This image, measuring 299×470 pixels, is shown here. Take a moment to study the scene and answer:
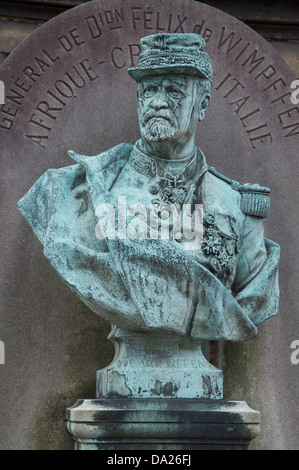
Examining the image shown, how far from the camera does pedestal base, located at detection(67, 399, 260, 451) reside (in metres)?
6.19

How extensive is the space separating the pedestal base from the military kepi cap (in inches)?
74.3

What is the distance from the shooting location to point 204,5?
25.8 feet

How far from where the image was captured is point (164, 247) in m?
6.25

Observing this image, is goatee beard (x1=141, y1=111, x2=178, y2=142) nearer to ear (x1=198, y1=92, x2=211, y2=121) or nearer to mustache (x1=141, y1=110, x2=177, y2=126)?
mustache (x1=141, y1=110, x2=177, y2=126)

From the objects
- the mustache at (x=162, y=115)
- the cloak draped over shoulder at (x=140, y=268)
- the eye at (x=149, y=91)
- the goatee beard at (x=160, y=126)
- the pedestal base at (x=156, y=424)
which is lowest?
the pedestal base at (x=156, y=424)

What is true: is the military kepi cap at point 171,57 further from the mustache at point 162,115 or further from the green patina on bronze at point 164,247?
the mustache at point 162,115

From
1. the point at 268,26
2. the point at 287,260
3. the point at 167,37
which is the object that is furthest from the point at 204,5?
the point at 287,260

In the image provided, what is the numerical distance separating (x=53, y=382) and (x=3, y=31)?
8.29 ft

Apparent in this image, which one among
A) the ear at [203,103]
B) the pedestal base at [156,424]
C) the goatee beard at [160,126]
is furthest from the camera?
the ear at [203,103]

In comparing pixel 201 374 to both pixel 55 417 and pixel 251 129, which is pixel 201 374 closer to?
pixel 55 417

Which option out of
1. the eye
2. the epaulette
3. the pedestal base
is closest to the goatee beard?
the eye

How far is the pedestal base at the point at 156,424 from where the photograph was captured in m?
6.19

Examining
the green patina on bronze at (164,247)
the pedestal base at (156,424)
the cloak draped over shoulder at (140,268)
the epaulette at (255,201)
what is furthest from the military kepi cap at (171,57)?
the pedestal base at (156,424)

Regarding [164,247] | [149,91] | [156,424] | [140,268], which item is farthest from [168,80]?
[156,424]
